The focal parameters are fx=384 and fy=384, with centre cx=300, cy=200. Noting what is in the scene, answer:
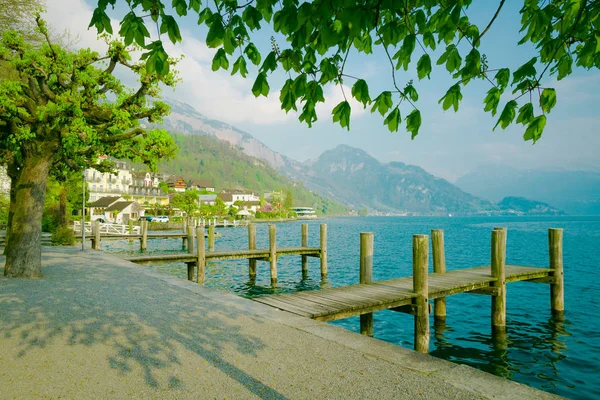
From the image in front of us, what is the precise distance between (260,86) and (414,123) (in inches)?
56.7

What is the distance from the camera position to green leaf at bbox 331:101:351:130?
10.3 feet

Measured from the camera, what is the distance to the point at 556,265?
14.1 meters

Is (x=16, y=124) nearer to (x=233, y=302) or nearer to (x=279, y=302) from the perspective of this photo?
(x=233, y=302)

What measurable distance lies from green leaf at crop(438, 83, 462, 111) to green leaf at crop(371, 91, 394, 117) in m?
0.50

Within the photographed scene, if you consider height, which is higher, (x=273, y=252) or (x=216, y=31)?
(x=216, y=31)

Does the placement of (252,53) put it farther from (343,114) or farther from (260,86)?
(343,114)

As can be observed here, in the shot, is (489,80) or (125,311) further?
(125,311)

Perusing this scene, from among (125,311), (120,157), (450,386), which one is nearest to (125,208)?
(120,157)

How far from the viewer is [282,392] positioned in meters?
4.37

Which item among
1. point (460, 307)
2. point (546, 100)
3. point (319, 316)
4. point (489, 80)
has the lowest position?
point (460, 307)

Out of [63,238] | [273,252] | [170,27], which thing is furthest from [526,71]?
[63,238]

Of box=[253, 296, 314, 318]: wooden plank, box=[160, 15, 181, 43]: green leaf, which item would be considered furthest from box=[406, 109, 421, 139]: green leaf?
box=[253, 296, 314, 318]: wooden plank

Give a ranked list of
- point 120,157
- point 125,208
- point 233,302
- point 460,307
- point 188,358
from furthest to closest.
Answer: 1. point 125,208
2. point 460,307
3. point 120,157
4. point 233,302
5. point 188,358

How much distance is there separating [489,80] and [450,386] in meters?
3.47
